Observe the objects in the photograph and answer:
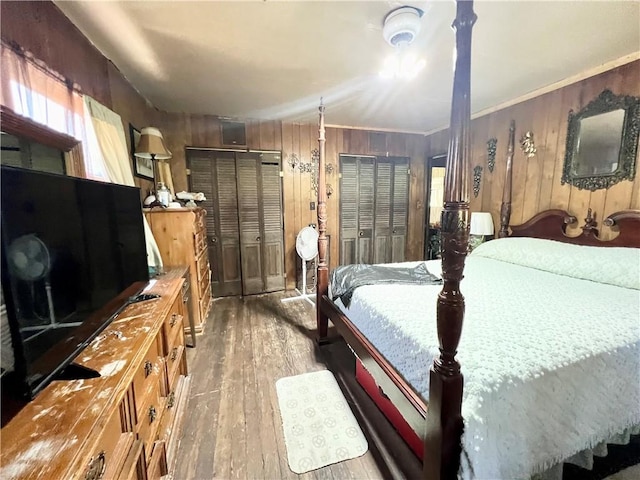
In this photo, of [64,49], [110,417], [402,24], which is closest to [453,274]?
[110,417]

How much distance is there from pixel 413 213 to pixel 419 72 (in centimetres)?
254

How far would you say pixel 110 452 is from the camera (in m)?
0.81

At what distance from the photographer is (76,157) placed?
1562 mm

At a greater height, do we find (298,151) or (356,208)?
(298,151)

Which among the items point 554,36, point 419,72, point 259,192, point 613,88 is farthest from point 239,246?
point 613,88

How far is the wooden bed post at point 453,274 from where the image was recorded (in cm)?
84

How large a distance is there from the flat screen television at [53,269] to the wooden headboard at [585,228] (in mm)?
3441

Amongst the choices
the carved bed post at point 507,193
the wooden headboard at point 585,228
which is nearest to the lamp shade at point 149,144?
the carved bed post at point 507,193

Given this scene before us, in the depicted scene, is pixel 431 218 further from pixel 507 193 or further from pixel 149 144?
pixel 149 144

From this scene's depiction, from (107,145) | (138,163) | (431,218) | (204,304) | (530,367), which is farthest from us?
(431,218)

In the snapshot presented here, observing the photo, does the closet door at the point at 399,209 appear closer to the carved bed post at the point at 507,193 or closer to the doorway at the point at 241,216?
the carved bed post at the point at 507,193

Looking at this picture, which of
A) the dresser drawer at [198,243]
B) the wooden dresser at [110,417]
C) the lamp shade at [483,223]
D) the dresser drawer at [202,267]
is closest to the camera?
the wooden dresser at [110,417]

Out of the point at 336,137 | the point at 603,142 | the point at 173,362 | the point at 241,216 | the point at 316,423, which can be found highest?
the point at 336,137

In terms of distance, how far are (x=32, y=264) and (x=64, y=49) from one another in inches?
59.5
